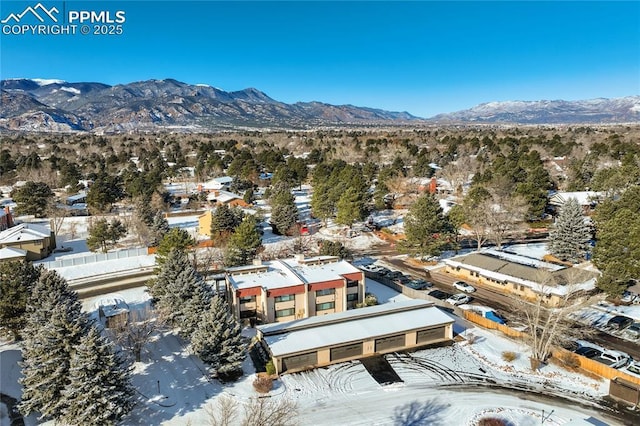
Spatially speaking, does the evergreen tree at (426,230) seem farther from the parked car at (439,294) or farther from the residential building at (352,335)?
the residential building at (352,335)

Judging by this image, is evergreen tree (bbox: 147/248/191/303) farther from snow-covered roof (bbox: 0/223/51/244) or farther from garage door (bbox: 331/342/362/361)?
snow-covered roof (bbox: 0/223/51/244)

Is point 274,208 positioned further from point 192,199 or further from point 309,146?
point 309,146

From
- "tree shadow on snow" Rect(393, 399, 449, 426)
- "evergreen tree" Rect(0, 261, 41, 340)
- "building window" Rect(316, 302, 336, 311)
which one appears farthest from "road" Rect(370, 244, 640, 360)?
"evergreen tree" Rect(0, 261, 41, 340)

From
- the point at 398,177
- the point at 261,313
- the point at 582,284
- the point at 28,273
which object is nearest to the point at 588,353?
the point at 582,284

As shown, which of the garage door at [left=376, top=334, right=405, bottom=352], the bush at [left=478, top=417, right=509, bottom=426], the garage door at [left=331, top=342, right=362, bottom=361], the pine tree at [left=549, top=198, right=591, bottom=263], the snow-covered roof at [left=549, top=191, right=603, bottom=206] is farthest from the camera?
the snow-covered roof at [left=549, top=191, right=603, bottom=206]

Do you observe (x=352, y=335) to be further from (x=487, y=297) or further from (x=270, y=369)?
(x=487, y=297)
